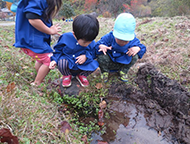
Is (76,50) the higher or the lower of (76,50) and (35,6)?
the lower

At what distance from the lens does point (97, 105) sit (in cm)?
218

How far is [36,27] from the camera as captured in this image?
204cm

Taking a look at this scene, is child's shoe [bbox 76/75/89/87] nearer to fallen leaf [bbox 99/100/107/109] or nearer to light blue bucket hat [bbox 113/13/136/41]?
fallen leaf [bbox 99/100/107/109]

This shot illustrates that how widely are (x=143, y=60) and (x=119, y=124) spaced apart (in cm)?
210

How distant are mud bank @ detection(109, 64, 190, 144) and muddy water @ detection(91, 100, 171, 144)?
0.09 meters

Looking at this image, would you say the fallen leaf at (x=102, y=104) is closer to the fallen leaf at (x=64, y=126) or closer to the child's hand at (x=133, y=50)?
the fallen leaf at (x=64, y=126)

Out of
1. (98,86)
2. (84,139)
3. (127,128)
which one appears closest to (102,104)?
(98,86)

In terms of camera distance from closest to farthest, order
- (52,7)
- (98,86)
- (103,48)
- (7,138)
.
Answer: (7,138)
(52,7)
(103,48)
(98,86)

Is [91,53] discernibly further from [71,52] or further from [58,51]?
[58,51]

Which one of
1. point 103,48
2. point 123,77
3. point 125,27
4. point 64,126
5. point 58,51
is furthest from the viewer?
point 123,77

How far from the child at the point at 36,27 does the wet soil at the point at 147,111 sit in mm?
680

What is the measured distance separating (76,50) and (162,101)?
5.09 feet

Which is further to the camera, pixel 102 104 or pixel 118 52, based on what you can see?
pixel 118 52

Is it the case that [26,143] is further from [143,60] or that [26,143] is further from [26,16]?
[143,60]
